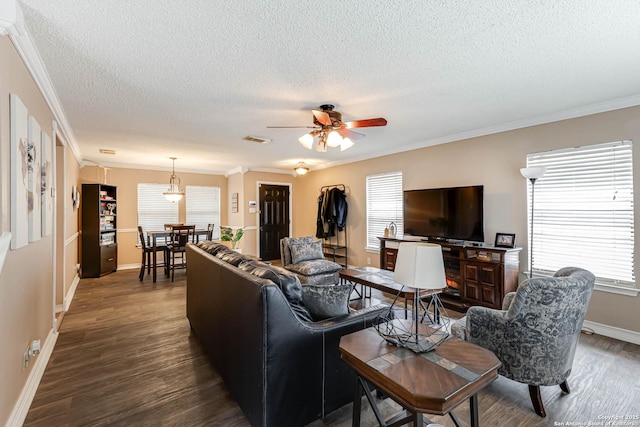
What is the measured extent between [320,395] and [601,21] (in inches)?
113

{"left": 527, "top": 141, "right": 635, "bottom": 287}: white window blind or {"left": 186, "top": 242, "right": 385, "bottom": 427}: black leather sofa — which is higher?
{"left": 527, "top": 141, "right": 635, "bottom": 287}: white window blind

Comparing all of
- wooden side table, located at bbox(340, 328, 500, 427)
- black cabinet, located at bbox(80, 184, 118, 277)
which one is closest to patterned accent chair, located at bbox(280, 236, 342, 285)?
wooden side table, located at bbox(340, 328, 500, 427)

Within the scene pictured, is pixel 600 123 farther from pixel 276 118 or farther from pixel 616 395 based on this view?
pixel 276 118

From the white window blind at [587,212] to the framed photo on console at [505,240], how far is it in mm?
249

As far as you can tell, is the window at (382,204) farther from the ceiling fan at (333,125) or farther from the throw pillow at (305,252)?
the ceiling fan at (333,125)

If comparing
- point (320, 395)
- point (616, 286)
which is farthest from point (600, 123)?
point (320, 395)

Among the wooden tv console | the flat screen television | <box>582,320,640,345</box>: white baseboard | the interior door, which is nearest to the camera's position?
<box>582,320,640,345</box>: white baseboard

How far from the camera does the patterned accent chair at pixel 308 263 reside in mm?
4250

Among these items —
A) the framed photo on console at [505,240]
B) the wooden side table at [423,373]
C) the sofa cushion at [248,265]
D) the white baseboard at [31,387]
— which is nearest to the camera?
the wooden side table at [423,373]

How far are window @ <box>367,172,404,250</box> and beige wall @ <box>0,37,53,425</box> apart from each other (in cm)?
456

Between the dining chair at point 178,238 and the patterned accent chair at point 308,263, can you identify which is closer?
the patterned accent chair at point 308,263

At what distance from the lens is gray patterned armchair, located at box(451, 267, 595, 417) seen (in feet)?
5.92

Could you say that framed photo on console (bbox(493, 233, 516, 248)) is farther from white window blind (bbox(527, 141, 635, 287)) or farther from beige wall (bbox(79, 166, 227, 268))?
beige wall (bbox(79, 166, 227, 268))

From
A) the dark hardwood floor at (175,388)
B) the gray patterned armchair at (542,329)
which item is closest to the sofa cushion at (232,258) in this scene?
the dark hardwood floor at (175,388)
